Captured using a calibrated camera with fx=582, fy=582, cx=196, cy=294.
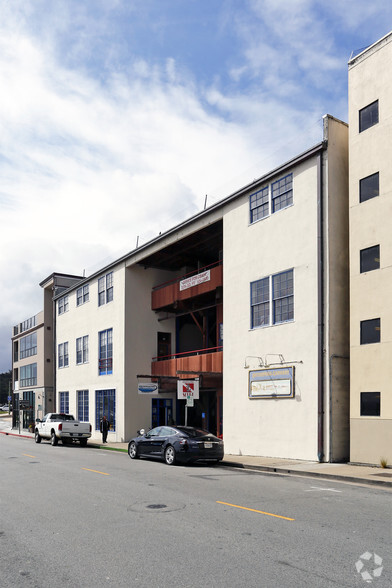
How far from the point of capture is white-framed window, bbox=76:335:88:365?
39625 mm

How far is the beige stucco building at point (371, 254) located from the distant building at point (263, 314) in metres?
0.91

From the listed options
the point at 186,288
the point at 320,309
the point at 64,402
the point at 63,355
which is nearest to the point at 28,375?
the point at 63,355

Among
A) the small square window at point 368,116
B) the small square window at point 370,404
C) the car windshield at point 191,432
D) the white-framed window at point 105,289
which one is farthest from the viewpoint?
the white-framed window at point 105,289

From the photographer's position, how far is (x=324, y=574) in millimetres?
6156

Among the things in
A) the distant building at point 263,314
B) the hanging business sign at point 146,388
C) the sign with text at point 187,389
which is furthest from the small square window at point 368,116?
the hanging business sign at point 146,388

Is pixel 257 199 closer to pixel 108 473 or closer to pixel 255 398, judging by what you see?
pixel 255 398

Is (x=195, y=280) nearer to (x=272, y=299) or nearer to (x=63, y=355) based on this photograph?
(x=272, y=299)

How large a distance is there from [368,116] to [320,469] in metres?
11.2

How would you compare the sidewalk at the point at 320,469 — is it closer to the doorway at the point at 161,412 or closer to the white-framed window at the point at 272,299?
the white-framed window at the point at 272,299

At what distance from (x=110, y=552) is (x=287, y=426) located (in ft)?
45.2

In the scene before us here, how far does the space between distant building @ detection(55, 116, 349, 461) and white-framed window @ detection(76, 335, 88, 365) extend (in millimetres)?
6244

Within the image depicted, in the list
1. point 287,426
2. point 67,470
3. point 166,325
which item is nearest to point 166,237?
point 166,325

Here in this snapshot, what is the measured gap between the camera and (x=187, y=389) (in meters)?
22.5

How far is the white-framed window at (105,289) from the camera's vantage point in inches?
1410
